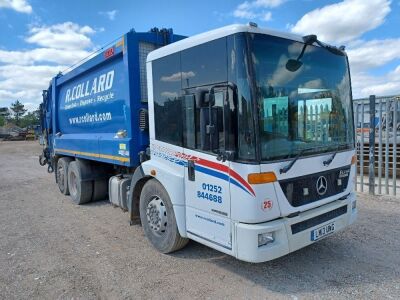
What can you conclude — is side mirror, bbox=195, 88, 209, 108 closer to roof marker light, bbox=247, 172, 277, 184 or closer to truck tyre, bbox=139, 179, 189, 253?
roof marker light, bbox=247, 172, 277, 184

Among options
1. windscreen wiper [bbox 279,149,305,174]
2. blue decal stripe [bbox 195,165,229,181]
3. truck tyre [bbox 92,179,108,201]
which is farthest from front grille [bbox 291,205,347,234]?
truck tyre [bbox 92,179,108,201]

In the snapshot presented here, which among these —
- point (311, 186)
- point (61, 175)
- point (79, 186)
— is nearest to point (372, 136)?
point (311, 186)

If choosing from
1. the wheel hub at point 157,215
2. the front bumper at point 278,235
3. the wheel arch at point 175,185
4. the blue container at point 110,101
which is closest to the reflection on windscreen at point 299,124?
the front bumper at point 278,235

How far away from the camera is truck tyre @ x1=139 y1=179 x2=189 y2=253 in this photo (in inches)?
177

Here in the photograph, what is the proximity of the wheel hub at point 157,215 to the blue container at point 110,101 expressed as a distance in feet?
2.56

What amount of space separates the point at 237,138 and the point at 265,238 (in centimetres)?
105

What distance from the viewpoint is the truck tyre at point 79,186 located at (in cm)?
764

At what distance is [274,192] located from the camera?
11.4 ft

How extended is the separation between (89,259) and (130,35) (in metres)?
3.28

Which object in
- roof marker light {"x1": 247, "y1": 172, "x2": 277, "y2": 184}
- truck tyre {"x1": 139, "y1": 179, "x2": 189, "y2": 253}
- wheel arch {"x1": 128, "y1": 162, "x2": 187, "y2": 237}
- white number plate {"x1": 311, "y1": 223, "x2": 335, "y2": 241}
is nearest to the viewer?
roof marker light {"x1": 247, "y1": 172, "x2": 277, "y2": 184}

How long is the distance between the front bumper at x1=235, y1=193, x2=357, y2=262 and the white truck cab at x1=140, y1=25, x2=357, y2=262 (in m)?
0.01

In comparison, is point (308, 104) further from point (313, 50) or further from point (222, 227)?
point (222, 227)

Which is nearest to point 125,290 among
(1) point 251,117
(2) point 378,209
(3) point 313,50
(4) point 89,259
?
(4) point 89,259

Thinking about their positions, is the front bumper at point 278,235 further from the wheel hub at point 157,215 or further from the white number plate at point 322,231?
the wheel hub at point 157,215
